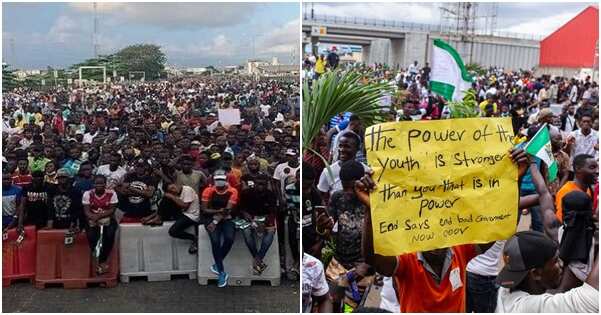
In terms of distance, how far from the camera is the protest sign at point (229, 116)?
15.8 ft

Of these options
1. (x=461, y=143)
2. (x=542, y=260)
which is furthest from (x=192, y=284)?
(x=542, y=260)

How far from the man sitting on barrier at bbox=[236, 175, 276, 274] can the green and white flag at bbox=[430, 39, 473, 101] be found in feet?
8.24

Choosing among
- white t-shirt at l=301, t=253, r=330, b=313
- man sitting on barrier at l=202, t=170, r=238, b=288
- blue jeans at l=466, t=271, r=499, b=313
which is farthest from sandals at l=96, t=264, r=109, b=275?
blue jeans at l=466, t=271, r=499, b=313

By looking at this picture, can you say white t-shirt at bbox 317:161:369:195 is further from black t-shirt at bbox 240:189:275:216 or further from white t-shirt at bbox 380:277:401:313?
white t-shirt at bbox 380:277:401:313

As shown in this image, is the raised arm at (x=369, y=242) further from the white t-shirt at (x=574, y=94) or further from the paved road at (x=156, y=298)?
the white t-shirt at (x=574, y=94)

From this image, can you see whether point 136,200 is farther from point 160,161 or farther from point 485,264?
point 485,264

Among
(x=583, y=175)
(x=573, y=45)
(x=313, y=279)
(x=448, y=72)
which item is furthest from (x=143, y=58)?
(x=573, y=45)

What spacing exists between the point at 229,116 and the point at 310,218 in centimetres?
119

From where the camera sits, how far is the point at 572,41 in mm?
12820

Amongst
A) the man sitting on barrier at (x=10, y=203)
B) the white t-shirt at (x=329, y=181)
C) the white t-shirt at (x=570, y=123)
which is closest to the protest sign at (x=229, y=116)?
the white t-shirt at (x=329, y=181)

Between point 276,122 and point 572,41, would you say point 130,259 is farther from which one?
point 572,41

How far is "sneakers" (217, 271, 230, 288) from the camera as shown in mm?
4998

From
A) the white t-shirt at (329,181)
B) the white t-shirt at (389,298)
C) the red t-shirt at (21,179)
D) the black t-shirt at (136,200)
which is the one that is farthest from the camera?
the black t-shirt at (136,200)

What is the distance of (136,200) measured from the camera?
542 centimetres
